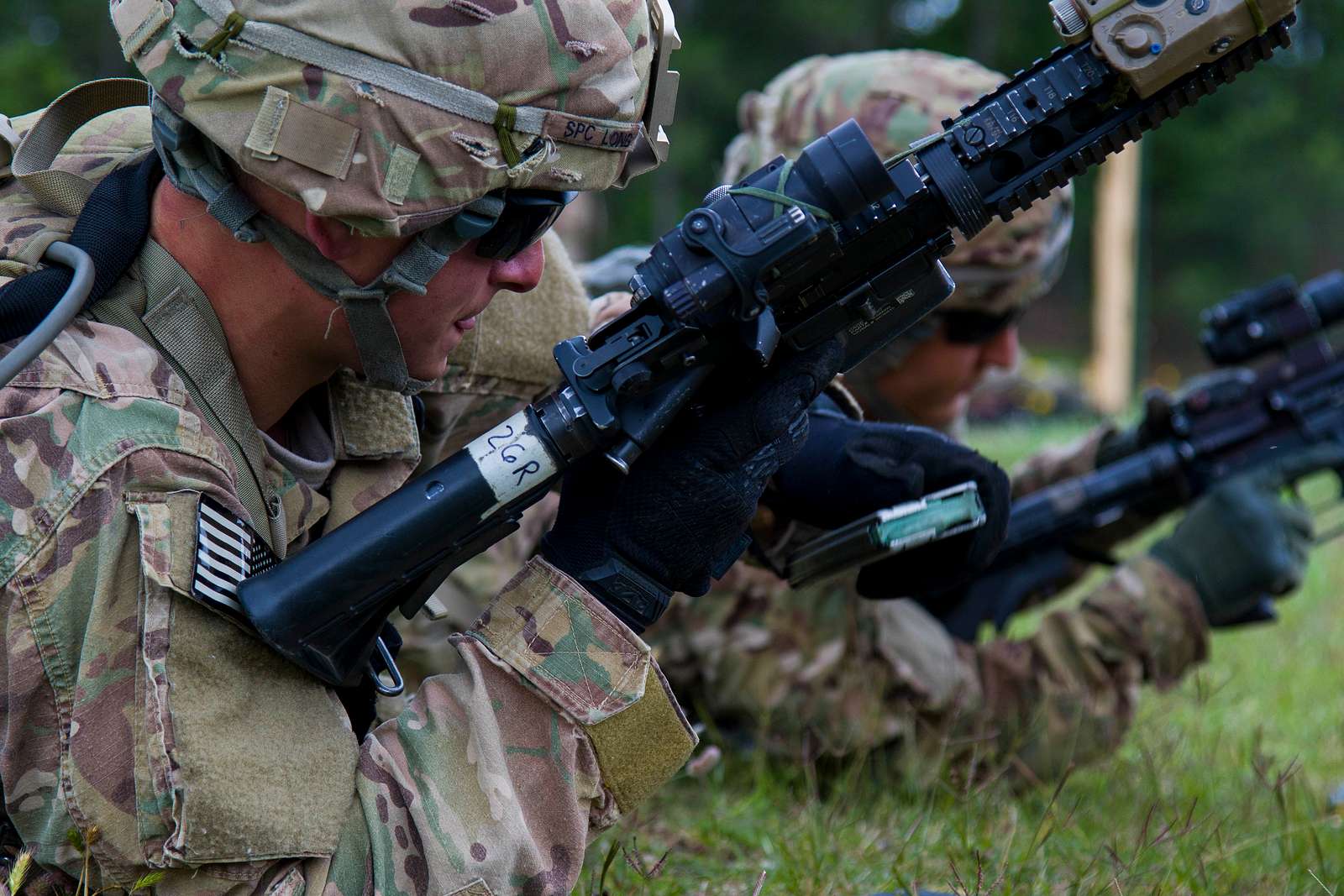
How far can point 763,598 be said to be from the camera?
3.63 m

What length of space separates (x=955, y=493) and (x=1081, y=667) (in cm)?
157

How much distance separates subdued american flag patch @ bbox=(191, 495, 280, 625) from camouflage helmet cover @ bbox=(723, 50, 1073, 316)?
2049 mm

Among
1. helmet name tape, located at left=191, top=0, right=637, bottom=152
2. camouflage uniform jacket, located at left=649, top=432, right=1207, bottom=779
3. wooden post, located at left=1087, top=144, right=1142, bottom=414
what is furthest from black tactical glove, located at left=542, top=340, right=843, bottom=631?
wooden post, located at left=1087, top=144, right=1142, bottom=414

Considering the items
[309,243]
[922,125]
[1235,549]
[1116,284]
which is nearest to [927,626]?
[1235,549]

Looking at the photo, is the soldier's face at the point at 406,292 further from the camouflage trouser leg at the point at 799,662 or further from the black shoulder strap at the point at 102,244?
the camouflage trouser leg at the point at 799,662

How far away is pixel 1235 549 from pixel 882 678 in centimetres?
124

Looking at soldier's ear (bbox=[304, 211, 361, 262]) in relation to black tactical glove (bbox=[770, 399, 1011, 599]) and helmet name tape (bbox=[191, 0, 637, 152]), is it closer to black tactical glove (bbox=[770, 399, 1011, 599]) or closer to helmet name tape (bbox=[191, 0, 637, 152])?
helmet name tape (bbox=[191, 0, 637, 152])

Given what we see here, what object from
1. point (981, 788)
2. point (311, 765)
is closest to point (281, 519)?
point (311, 765)

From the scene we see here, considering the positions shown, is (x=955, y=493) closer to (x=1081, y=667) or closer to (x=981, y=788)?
(x=981, y=788)

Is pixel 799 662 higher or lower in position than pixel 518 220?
lower

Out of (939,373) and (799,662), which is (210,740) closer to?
→ (799,662)

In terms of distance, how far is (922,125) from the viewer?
363 cm

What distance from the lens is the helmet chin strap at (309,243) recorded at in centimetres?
205

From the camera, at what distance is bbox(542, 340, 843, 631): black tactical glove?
6.88 feet
